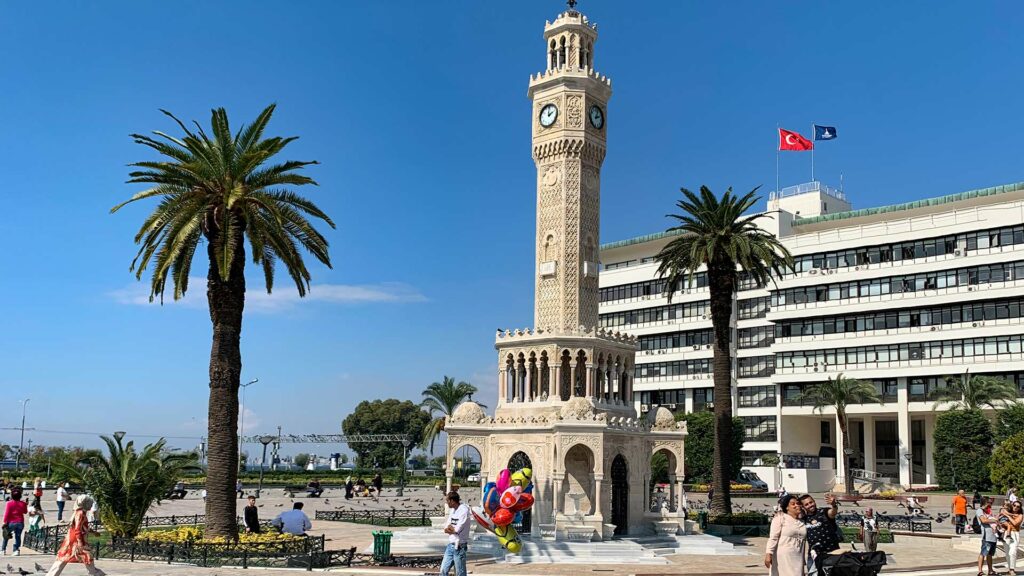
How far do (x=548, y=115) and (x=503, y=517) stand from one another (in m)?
19.5

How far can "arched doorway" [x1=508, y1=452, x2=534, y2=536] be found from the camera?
35.8m

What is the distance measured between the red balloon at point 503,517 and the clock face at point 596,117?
19.2 metres

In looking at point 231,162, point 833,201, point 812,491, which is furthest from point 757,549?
point 833,201

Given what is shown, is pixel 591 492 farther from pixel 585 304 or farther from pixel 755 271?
pixel 755 271

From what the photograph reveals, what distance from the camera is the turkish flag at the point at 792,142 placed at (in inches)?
3268

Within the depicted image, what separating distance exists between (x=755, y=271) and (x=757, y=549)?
15412mm

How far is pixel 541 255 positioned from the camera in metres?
39.3

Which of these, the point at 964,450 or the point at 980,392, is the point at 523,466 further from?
the point at 980,392

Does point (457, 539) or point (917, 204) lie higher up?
point (917, 204)

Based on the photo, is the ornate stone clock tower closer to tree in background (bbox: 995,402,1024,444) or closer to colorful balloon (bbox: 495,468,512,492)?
colorful balloon (bbox: 495,468,512,492)

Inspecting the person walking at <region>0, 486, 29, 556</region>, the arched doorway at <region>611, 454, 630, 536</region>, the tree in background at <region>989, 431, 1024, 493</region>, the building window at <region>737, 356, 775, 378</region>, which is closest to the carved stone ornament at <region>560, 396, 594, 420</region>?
the arched doorway at <region>611, 454, 630, 536</region>

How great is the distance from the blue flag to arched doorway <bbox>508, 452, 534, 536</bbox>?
5713 centimetres

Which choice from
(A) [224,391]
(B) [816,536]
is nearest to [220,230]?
(A) [224,391]

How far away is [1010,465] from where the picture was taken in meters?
55.8
